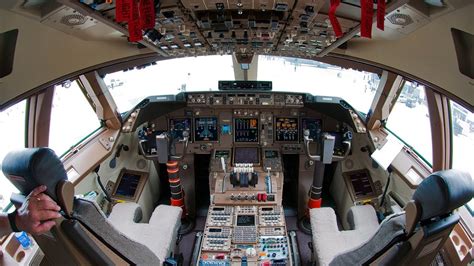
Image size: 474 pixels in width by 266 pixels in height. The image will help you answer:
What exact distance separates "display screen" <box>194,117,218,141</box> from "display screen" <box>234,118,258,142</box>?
0.27 metres

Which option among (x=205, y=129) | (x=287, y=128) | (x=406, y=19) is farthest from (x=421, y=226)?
(x=205, y=129)

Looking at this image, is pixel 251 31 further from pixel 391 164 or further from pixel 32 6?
pixel 391 164

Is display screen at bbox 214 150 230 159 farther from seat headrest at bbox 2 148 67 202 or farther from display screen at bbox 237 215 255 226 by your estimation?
seat headrest at bbox 2 148 67 202

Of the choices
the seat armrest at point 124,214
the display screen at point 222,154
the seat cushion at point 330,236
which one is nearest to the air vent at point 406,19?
the seat cushion at point 330,236

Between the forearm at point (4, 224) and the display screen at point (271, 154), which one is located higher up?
the forearm at point (4, 224)

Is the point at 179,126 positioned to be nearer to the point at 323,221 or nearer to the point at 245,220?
the point at 245,220

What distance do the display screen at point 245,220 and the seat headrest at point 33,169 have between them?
6.00 feet

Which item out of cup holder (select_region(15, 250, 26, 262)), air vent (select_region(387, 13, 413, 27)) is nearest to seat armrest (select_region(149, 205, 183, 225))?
cup holder (select_region(15, 250, 26, 262))

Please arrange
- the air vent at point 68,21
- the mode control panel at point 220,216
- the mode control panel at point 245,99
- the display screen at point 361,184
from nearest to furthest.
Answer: the air vent at point 68,21
the mode control panel at point 220,216
the display screen at point 361,184
the mode control panel at point 245,99

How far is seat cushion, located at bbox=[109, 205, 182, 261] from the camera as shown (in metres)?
2.43

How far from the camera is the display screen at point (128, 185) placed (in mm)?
3729

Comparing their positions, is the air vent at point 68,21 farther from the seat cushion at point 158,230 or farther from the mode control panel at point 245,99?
the mode control panel at point 245,99

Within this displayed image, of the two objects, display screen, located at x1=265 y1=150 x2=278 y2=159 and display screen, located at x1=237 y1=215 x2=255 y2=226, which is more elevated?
display screen, located at x1=265 y1=150 x2=278 y2=159

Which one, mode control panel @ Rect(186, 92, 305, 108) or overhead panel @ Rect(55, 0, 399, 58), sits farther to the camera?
mode control panel @ Rect(186, 92, 305, 108)
